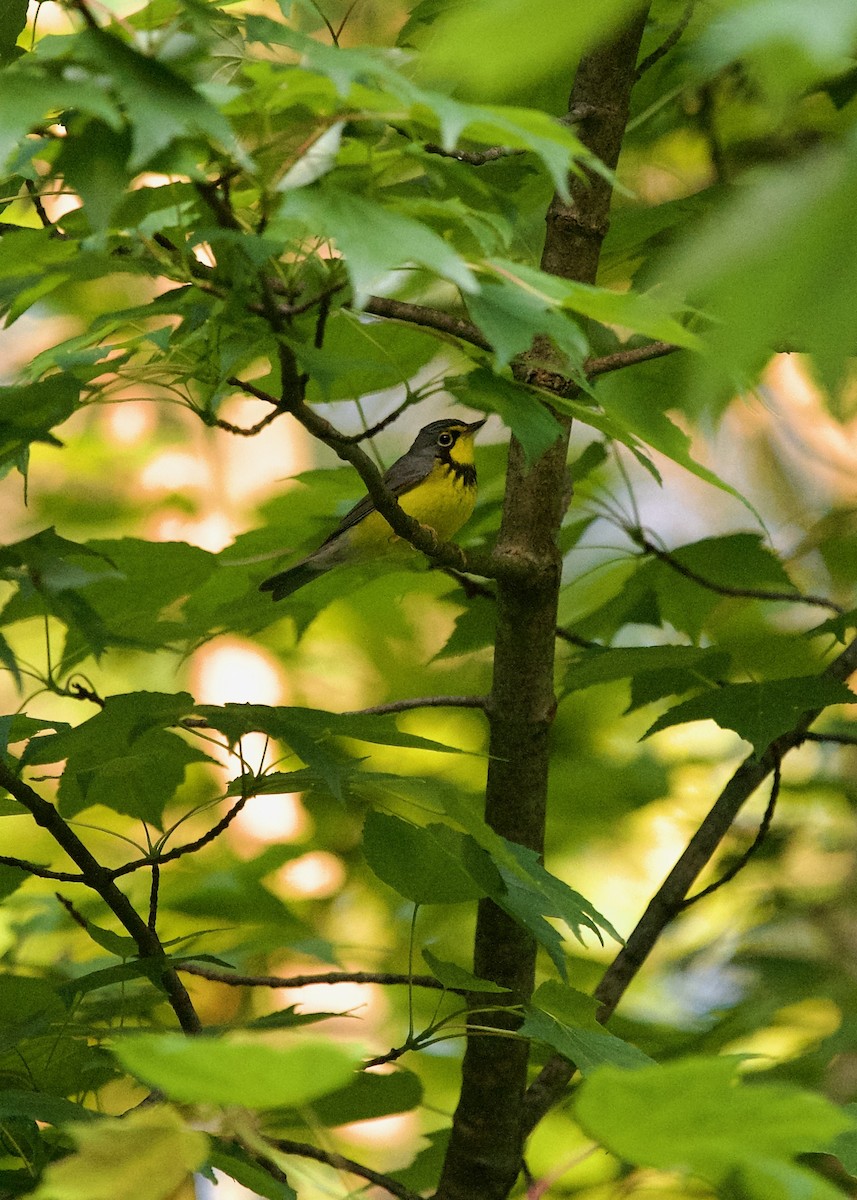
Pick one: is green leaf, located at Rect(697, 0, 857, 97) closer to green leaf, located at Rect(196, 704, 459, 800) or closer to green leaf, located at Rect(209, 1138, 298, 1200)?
green leaf, located at Rect(196, 704, 459, 800)

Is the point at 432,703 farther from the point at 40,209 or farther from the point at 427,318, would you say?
the point at 40,209

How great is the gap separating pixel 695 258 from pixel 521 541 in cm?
152

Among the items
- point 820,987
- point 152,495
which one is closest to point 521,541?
point 820,987

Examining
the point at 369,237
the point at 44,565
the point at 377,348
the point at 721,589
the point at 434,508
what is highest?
the point at 434,508

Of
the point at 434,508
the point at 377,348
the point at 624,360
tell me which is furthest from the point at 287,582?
the point at 434,508

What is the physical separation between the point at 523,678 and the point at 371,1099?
79 cm

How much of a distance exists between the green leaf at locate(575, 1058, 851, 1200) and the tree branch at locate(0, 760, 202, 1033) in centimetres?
78

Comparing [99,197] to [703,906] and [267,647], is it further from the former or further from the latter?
[703,906]

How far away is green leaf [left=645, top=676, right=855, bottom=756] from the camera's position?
2.03m

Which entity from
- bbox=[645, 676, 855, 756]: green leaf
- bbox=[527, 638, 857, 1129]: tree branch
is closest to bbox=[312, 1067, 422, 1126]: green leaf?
bbox=[527, 638, 857, 1129]: tree branch

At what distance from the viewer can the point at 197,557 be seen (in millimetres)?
2463

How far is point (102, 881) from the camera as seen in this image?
1.63m

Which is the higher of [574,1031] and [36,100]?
[36,100]

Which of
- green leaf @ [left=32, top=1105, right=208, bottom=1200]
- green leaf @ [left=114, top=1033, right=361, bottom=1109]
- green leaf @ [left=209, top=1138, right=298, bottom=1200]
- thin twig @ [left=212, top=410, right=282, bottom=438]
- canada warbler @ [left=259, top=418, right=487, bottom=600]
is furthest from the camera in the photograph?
canada warbler @ [left=259, top=418, right=487, bottom=600]
